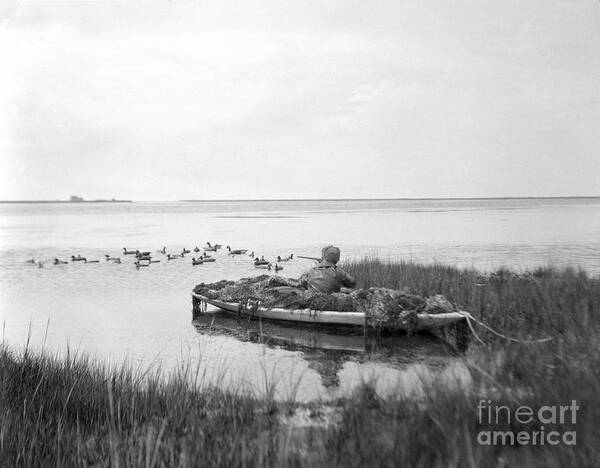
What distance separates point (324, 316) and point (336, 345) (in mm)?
732

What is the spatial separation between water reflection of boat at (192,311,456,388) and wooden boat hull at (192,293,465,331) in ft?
0.69

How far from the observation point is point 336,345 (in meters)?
10.1

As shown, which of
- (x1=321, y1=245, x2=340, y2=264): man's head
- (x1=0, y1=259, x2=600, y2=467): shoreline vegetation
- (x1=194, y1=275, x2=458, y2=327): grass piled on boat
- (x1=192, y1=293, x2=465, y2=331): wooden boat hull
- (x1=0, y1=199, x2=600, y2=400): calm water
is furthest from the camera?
(x1=321, y1=245, x2=340, y2=264): man's head

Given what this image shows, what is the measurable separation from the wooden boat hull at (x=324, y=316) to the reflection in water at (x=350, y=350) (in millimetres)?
208

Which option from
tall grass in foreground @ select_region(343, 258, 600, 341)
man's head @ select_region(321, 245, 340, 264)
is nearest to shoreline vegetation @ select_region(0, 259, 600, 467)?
tall grass in foreground @ select_region(343, 258, 600, 341)

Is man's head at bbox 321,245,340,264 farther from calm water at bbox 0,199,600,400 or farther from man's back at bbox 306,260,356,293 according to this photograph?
calm water at bbox 0,199,600,400

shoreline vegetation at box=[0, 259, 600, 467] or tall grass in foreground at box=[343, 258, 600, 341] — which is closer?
shoreline vegetation at box=[0, 259, 600, 467]

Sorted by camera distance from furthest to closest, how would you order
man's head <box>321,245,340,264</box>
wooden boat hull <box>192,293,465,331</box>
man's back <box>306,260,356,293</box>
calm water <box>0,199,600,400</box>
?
man's back <box>306,260,356,293</box> → man's head <box>321,245,340,264</box> → wooden boat hull <box>192,293,465,331</box> → calm water <box>0,199,600,400</box>

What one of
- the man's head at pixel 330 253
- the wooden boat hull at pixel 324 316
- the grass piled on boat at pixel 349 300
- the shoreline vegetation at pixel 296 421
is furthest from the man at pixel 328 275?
the shoreline vegetation at pixel 296 421

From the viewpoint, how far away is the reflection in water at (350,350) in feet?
25.4

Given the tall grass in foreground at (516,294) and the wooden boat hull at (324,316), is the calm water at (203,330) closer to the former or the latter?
the wooden boat hull at (324,316)

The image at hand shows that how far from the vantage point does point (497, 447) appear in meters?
3.87

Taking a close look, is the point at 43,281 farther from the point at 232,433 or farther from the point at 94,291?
the point at 232,433

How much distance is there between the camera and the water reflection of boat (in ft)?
28.2
